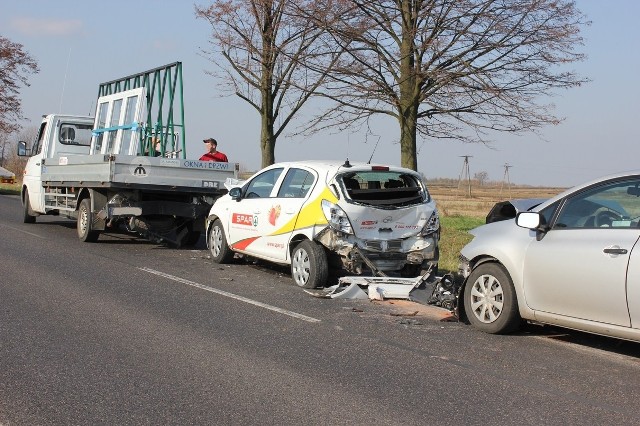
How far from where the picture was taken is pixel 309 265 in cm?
1033

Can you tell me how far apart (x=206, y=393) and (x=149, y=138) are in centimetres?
1138

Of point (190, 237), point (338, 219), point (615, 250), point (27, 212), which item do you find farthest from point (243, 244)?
point (27, 212)

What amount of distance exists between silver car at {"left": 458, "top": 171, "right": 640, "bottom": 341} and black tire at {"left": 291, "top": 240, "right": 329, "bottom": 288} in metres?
2.42

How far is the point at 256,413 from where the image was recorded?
5.05m

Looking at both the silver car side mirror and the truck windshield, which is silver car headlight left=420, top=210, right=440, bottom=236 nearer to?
the silver car side mirror

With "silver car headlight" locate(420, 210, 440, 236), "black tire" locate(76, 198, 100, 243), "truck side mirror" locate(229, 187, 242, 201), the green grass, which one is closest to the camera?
"silver car headlight" locate(420, 210, 440, 236)

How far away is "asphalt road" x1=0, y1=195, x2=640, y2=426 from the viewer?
5141 millimetres

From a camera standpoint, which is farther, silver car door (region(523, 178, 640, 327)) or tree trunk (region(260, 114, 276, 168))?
tree trunk (region(260, 114, 276, 168))

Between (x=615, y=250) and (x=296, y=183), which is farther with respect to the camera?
A: (x=296, y=183)

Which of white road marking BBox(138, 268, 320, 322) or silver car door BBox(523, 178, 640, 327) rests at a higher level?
silver car door BBox(523, 178, 640, 327)

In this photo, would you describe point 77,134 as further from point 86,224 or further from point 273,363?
point 273,363

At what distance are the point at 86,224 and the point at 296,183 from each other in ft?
18.2

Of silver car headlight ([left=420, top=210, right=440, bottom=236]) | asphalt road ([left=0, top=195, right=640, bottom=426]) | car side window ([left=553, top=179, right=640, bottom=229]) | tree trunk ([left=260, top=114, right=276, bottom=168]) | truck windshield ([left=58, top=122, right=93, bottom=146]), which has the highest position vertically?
tree trunk ([left=260, top=114, right=276, bottom=168])

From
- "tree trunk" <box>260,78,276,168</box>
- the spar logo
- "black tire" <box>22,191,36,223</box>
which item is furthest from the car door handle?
"black tire" <box>22,191,36,223</box>
